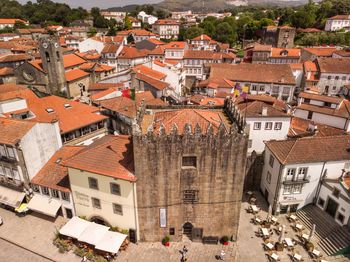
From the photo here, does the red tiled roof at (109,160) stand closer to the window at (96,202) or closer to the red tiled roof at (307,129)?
the window at (96,202)

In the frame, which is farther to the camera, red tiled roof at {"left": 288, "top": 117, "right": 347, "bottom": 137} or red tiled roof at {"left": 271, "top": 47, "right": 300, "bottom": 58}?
red tiled roof at {"left": 271, "top": 47, "right": 300, "bottom": 58}

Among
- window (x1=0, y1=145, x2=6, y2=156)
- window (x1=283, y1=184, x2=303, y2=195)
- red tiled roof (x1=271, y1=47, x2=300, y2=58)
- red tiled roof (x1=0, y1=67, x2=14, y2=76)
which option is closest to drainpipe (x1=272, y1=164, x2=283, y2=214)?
window (x1=283, y1=184, x2=303, y2=195)

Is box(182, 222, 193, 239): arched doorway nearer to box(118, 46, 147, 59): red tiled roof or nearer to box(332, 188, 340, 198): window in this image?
box(332, 188, 340, 198): window

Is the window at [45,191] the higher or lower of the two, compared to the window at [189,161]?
lower

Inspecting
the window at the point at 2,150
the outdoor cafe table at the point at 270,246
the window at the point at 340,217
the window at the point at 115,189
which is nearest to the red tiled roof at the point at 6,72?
the window at the point at 2,150

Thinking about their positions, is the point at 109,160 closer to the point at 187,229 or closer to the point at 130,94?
the point at 130,94

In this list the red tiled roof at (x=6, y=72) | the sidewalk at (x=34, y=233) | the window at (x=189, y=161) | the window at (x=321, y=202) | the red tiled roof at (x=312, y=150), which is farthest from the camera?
the red tiled roof at (x=6, y=72)

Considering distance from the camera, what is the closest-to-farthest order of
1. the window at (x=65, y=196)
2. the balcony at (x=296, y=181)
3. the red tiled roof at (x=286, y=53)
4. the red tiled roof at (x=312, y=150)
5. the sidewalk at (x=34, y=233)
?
1. the sidewalk at (x=34, y=233)
2. the window at (x=65, y=196)
3. the red tiled roof at (x=312, y=150)
4. the balcony at (x=296, y=181)
5. the red tiled roof at (x=286, y=53)

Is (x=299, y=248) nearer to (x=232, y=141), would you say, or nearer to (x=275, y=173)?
(x=275, y=173)
